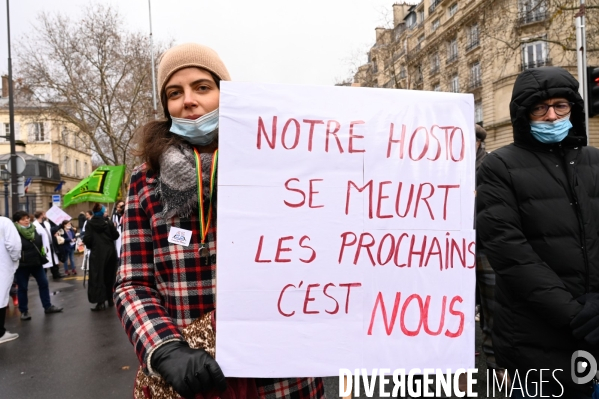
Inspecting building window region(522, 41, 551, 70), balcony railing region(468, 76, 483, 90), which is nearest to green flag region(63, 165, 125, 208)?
building window region(522, 41, 551, 70)

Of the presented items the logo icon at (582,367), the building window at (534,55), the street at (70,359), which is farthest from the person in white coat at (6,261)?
the building window at (534,55)

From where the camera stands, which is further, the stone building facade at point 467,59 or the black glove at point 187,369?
the stone building facade at point 467,59

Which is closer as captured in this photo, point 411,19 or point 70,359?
point 70,359

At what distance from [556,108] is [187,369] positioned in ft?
5.99

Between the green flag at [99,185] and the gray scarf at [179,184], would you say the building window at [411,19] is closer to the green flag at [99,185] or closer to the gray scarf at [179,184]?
the green flag at [99,185]

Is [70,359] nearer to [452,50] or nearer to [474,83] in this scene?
[474,83]

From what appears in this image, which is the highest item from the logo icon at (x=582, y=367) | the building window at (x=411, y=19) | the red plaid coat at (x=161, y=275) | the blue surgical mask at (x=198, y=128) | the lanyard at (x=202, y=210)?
the building window at (x=411, y=19)

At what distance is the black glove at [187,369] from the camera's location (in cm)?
118

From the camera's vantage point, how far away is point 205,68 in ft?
4.86

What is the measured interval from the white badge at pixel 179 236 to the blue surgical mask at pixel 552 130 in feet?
5.14

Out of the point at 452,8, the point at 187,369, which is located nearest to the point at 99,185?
the point at 187,369

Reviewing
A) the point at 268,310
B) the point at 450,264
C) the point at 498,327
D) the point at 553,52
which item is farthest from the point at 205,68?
the point at 553,52

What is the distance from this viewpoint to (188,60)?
1.46 metres

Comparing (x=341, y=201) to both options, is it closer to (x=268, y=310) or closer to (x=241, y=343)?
(x=268, y=310)
